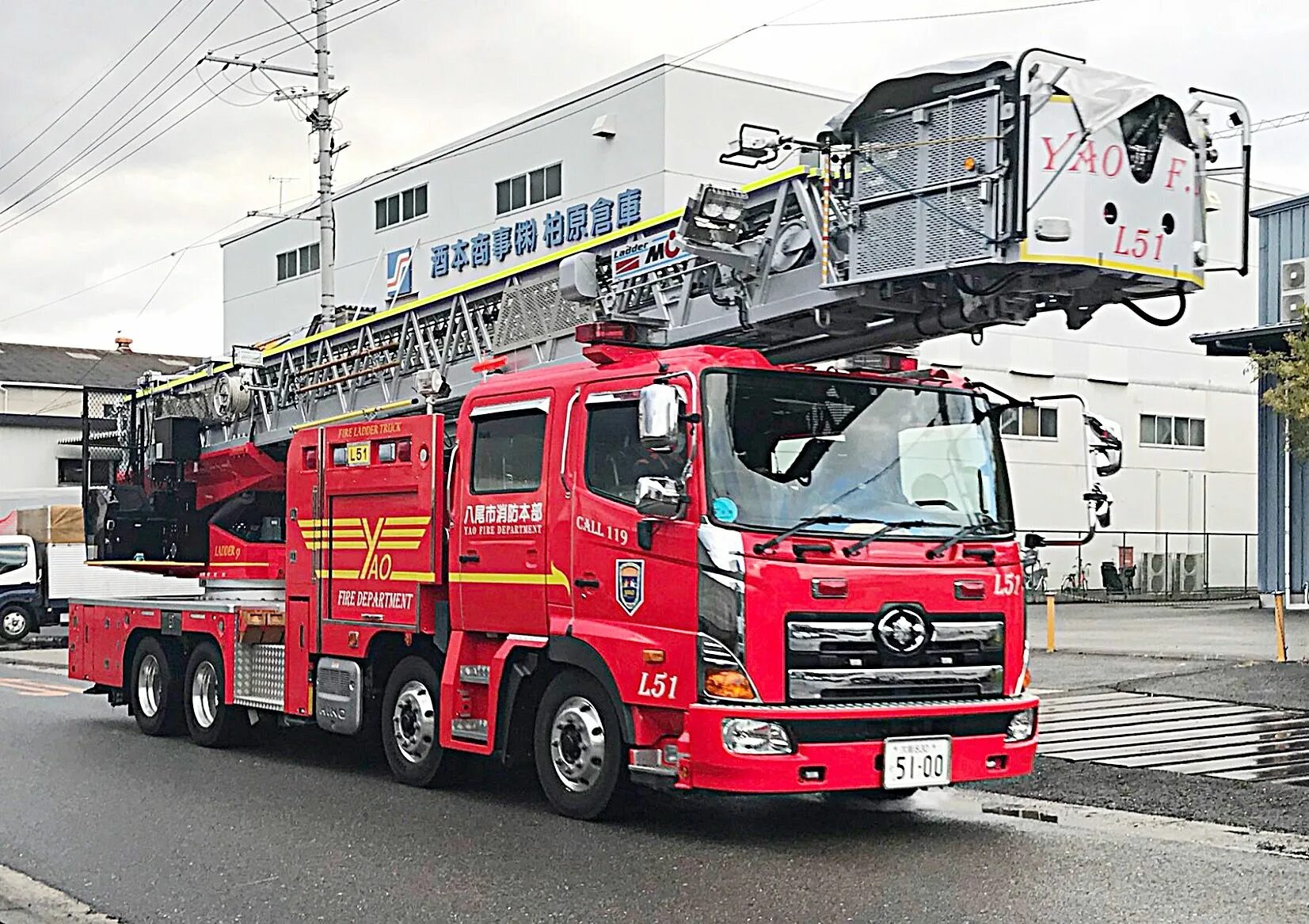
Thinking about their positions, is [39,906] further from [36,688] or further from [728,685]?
[36,688]

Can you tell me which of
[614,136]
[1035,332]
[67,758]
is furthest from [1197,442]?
[67,758]

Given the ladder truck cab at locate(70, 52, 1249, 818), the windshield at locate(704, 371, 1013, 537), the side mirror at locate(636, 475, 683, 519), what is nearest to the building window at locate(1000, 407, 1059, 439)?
the ladder truck cab at locate(70, 52, 1249, 818)

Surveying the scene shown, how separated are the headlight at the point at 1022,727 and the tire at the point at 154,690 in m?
8.02

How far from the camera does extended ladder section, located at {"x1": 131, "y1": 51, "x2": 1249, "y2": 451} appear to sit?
26.6 ft

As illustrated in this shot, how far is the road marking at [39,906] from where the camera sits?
24.3 feet

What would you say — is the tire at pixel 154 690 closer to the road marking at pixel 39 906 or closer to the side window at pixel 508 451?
the side window at pixel 508 451

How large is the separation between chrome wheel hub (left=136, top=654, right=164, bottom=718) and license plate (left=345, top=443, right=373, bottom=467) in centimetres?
373

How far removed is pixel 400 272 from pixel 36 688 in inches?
1012

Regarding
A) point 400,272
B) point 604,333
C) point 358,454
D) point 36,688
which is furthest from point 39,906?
point 400,272

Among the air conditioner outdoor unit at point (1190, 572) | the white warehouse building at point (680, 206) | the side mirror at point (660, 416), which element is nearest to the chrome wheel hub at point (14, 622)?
the white warehouse building at point (680, 206)

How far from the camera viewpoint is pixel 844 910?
288 inches

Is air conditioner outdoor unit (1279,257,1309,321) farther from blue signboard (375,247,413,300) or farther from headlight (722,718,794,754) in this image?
headlight (722,718,794,754)

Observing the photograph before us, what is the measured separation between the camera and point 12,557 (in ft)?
108

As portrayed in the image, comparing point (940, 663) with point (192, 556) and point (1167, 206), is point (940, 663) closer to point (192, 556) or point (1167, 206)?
point (1167, 206)
